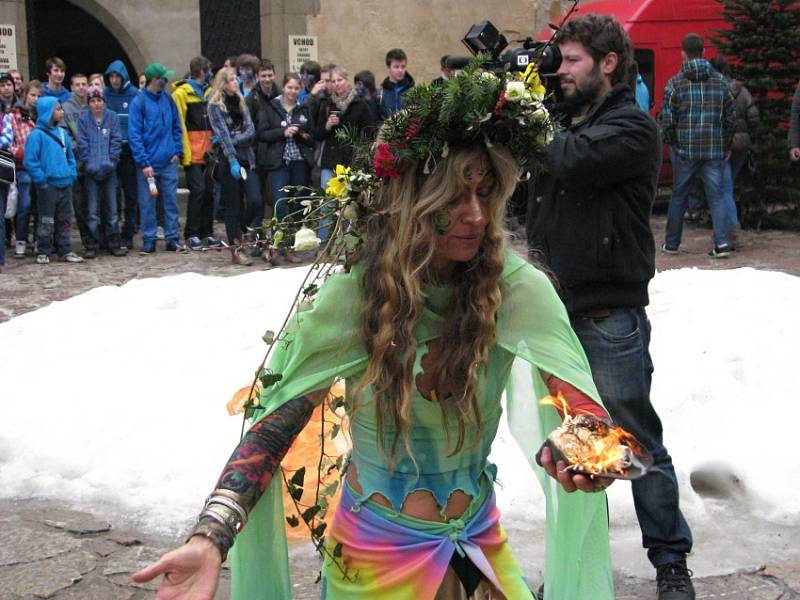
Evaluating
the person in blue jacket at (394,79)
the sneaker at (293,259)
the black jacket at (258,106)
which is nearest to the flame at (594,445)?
the sneaker at (293,259)

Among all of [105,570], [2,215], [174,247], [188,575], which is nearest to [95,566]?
[105,570]

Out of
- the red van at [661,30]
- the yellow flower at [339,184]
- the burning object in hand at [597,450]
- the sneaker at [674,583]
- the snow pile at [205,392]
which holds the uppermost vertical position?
the red van at [661,30]

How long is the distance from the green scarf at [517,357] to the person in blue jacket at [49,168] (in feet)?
31.7

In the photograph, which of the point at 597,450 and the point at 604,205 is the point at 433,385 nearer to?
the point at 597,450

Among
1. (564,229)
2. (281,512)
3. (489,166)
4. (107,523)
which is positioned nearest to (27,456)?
(107,523)

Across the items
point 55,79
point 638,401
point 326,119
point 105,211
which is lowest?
point 638,401

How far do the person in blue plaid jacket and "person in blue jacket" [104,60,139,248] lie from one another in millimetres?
6052

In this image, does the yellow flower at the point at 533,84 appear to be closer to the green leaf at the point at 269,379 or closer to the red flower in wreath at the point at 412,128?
the red flower in wreath at the point at 412,128

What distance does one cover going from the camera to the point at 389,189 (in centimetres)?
271

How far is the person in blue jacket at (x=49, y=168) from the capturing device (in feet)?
38.4

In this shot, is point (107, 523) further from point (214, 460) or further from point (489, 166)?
point (489, 166)

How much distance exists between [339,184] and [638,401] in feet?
6.59

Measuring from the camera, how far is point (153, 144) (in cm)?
1261

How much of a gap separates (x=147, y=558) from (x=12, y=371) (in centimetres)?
266
